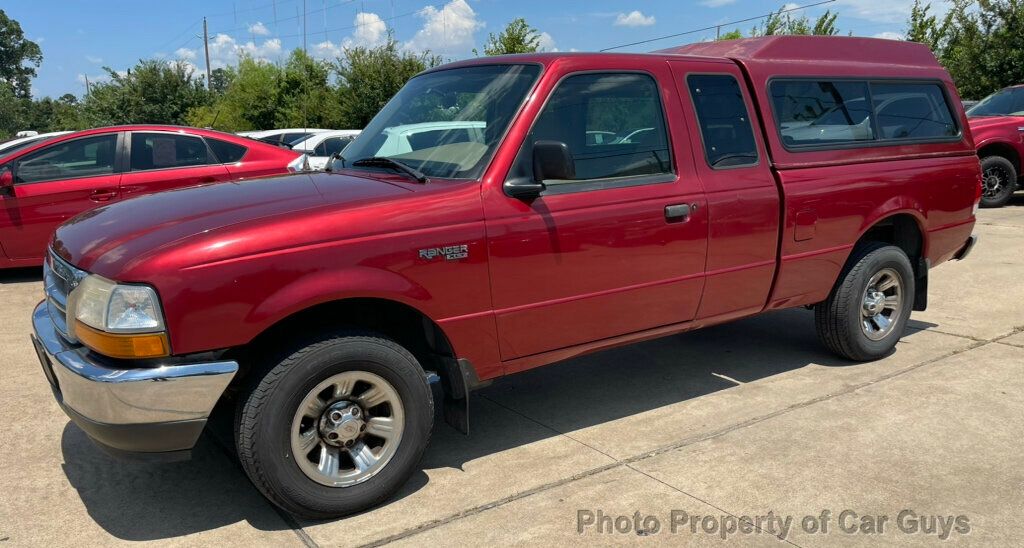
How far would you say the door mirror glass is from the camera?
3518mm

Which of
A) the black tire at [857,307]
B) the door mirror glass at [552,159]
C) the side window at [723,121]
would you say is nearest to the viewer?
the door mirror glass at [552,159]

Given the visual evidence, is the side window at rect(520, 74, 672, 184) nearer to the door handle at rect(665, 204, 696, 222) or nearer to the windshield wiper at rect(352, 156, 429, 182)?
the door handle at rect(665, 204, 696, 222)

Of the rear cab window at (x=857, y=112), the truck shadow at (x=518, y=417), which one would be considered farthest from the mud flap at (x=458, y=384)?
the rear cab window at (x=857, y=112)

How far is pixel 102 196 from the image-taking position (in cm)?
775

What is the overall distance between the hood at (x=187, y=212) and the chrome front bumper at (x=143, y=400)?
Answer: 0.38m

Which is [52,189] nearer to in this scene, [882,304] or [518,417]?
[518,417]

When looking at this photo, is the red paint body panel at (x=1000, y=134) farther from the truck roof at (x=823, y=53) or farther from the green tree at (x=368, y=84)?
the green tree at (x=368, y=84)

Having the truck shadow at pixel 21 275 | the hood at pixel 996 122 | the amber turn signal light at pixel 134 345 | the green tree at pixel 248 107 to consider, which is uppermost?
the green tree at pixel 248 107

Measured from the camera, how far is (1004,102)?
12.7 metres

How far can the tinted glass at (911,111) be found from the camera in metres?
5.19

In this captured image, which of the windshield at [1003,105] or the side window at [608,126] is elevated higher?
the windshield at [1003,105]

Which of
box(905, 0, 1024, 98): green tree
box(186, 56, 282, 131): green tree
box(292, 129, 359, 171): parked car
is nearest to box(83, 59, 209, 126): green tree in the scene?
box(186, 56, 282, 131): green tree

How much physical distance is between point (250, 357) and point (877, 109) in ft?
13.7

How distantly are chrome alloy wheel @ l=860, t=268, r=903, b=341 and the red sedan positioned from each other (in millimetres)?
4991
